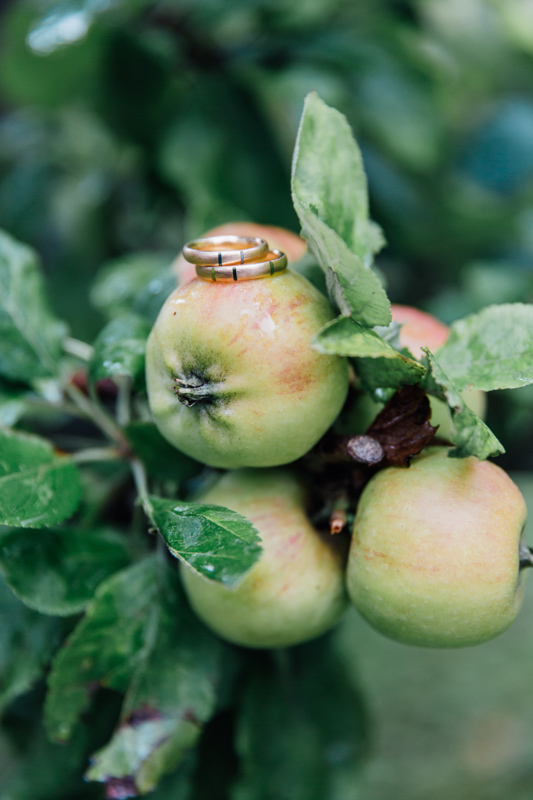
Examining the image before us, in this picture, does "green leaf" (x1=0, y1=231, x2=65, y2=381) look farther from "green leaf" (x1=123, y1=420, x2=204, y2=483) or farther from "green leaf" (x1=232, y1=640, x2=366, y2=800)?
"green leaf" (x1=232, y1=640, x2=366, y2=800)

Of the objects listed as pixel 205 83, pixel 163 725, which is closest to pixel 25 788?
pixel 163 725


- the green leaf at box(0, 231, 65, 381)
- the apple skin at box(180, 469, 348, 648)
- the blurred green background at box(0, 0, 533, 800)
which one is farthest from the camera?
the blurred green background at box(0, 0, 533, 800)

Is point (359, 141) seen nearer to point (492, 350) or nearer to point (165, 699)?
point (492, 350)

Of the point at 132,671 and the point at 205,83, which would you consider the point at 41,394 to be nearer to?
the point at 132,671

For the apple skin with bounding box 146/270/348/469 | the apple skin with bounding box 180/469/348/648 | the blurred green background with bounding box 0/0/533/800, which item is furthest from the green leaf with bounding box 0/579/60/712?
the blurred green background with bounding box 0/0/533/800

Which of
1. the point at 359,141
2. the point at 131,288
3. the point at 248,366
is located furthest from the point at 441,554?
the point at 359,141

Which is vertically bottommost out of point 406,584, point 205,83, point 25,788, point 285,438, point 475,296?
point 25,788
